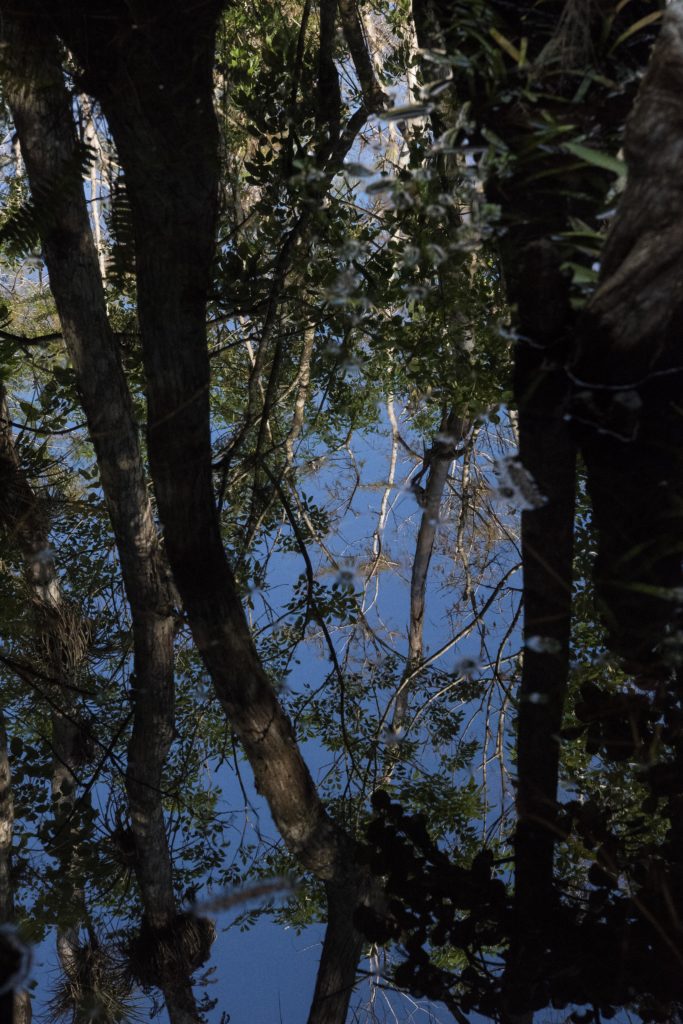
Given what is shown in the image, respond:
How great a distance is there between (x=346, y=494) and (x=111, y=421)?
1021mm

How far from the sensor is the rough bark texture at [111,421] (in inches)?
41.1

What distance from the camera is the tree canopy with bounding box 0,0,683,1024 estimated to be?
870 mm

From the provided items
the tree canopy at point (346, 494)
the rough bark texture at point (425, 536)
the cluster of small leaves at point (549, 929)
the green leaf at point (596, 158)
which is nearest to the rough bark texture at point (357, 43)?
the tree canopy at point (346, 494)

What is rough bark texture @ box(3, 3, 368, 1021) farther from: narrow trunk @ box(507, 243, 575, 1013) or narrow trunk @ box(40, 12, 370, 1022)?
narrow trunk @ box(507, 243, 575, 1013)

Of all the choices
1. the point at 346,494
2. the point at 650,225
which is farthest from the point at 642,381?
the point at 346,494

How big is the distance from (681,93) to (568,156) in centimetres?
14

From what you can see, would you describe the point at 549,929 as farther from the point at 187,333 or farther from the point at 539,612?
the point at 187,333

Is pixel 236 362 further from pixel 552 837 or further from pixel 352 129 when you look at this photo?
pixel 552 837

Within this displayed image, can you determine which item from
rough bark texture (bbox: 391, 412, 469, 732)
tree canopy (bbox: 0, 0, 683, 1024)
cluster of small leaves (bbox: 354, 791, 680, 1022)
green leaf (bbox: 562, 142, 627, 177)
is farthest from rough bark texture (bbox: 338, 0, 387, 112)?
cluster of small leaves (bbox: 354, 791, 680, 1022)

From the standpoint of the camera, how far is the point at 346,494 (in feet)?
7.84

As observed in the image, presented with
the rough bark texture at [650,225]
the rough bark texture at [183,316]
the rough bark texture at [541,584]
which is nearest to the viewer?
the rough bark texture at [650,225]

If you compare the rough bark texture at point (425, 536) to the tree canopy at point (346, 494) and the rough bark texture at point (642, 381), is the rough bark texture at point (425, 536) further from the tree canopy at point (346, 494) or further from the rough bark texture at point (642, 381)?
the rough bark texture at point (642, 381)

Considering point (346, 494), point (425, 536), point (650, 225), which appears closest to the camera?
point (650, 225)

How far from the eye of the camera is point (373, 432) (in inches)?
101
